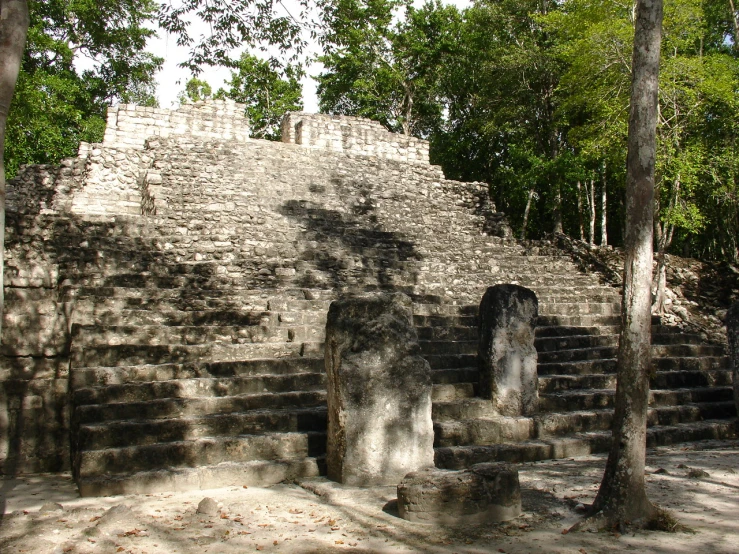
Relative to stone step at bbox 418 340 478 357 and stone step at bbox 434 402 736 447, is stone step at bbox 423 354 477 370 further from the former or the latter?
stone step at bbox 434 402 736 447

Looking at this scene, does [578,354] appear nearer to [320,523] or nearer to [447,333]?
[447,333]

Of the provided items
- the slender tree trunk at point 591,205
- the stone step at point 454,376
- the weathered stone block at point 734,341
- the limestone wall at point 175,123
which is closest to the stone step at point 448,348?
the stone step at point 454,376

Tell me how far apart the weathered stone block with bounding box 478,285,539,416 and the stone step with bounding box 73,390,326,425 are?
156 centimetres

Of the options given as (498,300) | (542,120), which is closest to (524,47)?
(542,120)

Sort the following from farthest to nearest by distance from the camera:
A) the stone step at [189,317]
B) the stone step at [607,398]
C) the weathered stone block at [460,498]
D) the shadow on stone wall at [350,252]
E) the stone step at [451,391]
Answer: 1. the shadow on stone wall at [350,252]
2. the stone step at [607,398]
3. the stone step at [189,317]
4. the stone step at [451,391]
5. the weathered stone block at [460,498]

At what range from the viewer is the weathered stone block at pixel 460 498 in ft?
12.3

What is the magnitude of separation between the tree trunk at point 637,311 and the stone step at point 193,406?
2669mm

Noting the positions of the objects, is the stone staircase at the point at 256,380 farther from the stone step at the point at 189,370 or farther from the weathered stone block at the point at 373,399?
the weathered stone block at the point at 373,399

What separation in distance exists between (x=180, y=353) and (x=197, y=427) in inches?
47.0

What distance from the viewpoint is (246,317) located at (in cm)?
697

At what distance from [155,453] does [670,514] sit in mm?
3325

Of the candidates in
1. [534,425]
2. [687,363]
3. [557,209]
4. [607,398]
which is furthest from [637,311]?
[557,209]

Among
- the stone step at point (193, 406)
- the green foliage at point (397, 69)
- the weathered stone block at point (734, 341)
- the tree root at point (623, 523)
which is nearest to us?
the tree root at point (623, 523)

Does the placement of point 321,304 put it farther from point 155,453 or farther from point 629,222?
point 629,222
